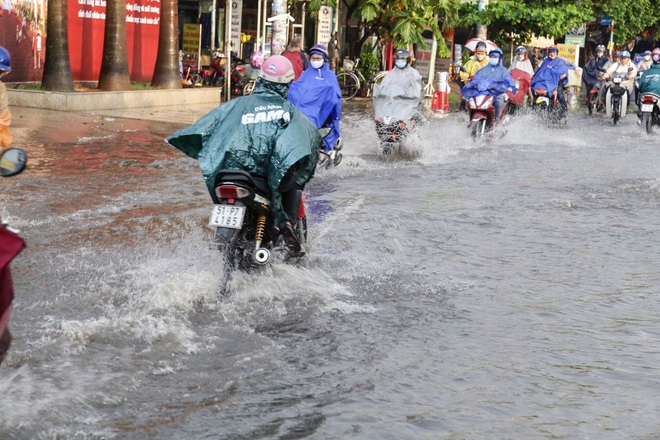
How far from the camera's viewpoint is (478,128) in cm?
1866

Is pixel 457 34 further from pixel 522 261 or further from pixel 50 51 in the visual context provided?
pixel 522 261

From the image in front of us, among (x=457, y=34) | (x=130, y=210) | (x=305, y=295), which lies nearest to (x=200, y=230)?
(x=130, y=210)

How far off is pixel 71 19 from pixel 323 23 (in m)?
6.32

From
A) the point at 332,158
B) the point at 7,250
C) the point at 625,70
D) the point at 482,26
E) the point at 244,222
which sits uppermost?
the point at 482,26

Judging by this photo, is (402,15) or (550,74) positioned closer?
(550,74)

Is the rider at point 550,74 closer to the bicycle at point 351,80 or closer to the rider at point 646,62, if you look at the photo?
the rider at point 646,62

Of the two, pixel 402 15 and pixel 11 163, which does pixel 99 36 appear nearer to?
pixel 402 15

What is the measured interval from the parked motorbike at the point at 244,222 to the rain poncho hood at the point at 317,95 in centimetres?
574

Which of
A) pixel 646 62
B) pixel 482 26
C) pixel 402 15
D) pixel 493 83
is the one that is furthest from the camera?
pixel 482 26

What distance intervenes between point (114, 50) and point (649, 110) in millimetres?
10330

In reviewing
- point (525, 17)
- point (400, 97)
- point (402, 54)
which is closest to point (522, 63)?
point (525, 17)

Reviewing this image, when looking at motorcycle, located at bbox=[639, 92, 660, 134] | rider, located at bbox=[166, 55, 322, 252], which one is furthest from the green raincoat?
motorcycle, located at bbox=[639, 92, 660, 134]

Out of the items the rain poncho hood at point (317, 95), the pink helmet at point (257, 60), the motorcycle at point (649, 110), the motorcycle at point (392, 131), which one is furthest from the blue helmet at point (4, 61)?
the pink helmet at point (257, 60)

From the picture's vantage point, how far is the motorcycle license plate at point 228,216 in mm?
6695
